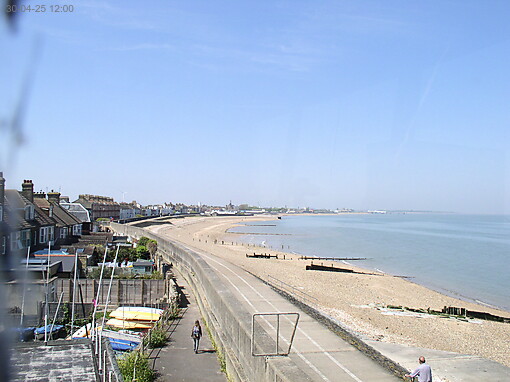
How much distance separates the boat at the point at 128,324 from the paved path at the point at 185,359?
200 cm

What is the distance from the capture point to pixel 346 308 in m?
27.2

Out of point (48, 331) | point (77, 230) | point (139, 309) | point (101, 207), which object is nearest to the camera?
point (48, 331)

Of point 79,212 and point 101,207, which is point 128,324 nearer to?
point 79,212

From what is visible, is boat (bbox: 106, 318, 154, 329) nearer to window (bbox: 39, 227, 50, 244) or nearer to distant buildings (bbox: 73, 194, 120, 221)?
window (bbox: 39, 227, 50, 244)

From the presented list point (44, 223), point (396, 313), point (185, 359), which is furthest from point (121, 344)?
point (396, 313)

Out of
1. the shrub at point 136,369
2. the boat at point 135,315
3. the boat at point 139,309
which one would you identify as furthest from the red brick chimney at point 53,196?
the shrub at point 136,369

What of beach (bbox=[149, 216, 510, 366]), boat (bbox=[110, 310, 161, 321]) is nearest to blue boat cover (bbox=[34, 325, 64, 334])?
boat (bbox=[110, 310, 161, 321])

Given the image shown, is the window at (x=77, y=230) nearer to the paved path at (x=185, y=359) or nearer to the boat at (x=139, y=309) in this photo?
the boat at (x=139, y=309)

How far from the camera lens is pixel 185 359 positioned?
512 inches

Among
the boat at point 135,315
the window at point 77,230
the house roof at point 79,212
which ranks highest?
the house roof at point 79,212

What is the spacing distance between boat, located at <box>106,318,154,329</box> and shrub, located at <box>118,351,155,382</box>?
612 cm

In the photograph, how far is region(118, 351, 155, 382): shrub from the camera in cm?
1102

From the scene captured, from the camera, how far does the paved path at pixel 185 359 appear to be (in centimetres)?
1171

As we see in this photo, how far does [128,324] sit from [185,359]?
598 centimetres
